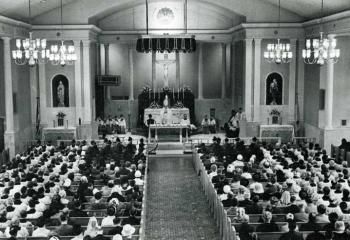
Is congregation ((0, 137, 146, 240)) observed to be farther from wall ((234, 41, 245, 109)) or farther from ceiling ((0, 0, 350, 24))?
wall ((234, 41, 245, 109))

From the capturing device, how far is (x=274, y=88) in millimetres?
31906

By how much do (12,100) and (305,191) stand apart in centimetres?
1686

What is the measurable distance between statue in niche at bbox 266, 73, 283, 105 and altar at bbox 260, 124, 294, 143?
7.04ft

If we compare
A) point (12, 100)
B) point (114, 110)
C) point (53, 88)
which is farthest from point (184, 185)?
point (114, 110)

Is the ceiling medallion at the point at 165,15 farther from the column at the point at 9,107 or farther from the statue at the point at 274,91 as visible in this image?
the column at the point at 9,107

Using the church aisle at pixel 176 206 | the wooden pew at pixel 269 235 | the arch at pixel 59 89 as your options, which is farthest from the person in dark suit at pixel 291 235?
the arch at pixel 59 89

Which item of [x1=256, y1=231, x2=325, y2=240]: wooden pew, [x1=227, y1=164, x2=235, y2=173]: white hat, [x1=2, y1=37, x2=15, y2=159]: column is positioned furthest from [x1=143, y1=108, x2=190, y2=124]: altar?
[x1=256, y1=231, x2=325, y2=240]: wooden pew

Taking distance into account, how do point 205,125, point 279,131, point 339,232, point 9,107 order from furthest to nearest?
point 205,125
point 279,131
point 9,107
point 339,232

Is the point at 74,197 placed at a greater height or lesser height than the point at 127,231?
greater

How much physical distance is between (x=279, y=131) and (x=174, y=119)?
21.2 feet

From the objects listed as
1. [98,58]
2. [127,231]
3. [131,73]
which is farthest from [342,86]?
[127,231]

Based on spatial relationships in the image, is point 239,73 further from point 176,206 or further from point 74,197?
point 74,197

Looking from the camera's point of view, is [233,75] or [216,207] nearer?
[216,207]

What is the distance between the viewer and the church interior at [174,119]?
564 inches
